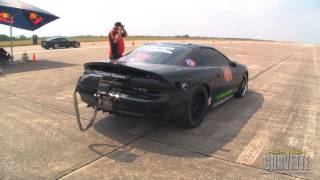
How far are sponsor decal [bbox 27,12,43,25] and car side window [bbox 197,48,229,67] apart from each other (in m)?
11.7

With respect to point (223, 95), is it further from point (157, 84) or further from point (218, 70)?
point (157, 84)

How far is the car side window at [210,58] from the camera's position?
243 inches

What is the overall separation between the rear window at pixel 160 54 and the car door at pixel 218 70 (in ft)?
1.28

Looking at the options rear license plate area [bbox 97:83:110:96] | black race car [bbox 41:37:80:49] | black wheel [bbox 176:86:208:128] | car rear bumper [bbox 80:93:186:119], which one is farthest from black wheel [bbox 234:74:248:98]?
black race car [bbox 41:37:80:49]

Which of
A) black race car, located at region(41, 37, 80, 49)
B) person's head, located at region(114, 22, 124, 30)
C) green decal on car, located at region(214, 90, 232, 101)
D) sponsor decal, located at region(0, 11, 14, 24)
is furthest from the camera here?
black race car, located at region(41, 37, 80, 49)

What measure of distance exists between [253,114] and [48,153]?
4.20 metres

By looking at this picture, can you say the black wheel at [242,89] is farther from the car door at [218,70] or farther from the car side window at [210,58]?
the car side window at [210,58]

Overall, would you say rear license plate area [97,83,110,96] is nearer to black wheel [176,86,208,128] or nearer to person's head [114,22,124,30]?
black wheel [176,86,208,128]

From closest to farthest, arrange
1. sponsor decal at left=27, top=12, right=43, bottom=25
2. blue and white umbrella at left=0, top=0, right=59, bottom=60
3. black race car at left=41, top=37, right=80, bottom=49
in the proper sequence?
blue and white umbrella at left=0, top=0, right=59, bottom=60, sponsor decal at left=27, top=12, right=43, bottom=25, black race car at left=41, top=37, right=80, bottom=49

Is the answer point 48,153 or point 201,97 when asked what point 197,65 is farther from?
point 48,153

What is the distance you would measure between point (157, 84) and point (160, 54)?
126 centimetres

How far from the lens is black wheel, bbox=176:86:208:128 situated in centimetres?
523

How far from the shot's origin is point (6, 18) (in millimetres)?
15570

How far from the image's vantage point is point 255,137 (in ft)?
17.6
